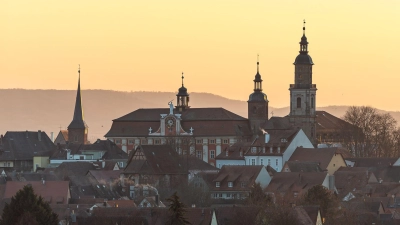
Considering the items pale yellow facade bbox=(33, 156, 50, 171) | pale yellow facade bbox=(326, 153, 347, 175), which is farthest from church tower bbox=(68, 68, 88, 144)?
pale yellow facade bbox=(326, 153, 347, 175)

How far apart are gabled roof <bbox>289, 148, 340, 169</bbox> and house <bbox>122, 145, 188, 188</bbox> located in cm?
1132

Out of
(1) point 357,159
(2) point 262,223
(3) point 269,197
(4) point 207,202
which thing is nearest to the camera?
(2) point 262,223

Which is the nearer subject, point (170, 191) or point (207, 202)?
point (207, 202)

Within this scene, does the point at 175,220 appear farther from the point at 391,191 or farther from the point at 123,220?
the point at 391,191

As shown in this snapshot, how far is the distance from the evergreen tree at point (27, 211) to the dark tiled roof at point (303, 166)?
182 ft

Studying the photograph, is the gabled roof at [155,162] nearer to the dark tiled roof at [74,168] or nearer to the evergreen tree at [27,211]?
the dark tiled roof at [74,168]

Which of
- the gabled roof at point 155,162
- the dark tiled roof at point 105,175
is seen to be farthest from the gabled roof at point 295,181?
the dark tiled roof at point 105,175

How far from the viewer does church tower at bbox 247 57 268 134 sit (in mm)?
182875

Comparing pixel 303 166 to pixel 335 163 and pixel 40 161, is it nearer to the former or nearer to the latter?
pixel 335 163

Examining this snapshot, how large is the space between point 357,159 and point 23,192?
70673 millimetres

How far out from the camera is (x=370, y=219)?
108 metres

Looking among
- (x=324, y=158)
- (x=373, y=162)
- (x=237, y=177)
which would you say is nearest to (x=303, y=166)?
(x=324, y=158)

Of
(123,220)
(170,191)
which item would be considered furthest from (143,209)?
(170,191)

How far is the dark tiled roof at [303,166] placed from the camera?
471 feet
